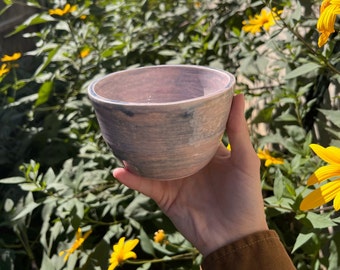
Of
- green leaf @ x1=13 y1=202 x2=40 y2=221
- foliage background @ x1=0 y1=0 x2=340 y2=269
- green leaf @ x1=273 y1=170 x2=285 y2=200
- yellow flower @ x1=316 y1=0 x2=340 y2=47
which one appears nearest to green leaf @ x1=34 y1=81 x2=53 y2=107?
Answer: foliage background @ x1=0 y1=0 x2=340 y2=269

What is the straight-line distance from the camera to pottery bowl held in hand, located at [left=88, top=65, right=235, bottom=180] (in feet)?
1.61

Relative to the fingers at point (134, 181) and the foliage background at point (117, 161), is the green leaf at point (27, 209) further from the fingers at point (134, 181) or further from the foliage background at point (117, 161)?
the fingers at point (134, 181)

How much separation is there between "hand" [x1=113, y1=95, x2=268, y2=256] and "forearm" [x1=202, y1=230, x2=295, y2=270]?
0.01 meters

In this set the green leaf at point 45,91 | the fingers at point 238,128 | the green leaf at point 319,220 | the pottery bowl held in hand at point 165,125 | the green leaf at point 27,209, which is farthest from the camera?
the green leaf at point 45,91

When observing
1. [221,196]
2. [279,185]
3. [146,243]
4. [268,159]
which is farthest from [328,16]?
[146,243]

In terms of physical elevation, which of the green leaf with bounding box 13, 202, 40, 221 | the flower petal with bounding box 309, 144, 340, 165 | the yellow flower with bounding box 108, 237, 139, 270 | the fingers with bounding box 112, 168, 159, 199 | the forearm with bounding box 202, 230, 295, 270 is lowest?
the yellow flower with bounding box 108, 237, 139, 270

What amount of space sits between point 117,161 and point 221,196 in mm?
625

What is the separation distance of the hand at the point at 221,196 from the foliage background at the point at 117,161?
19 centimetres

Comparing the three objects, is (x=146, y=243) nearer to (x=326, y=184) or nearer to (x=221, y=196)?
(x=221, y=196)

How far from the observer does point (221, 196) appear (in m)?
0.68

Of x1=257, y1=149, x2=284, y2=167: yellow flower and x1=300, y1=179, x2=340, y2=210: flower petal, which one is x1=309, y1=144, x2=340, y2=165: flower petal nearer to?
x1=300, y1=179, x2=340, y2=210: flower petal

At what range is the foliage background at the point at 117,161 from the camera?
1011 millimetres

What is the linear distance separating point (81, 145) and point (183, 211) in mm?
795

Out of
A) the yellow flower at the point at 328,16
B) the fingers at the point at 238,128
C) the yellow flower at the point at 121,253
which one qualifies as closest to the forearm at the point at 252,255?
the fingers at the point at 238,128
